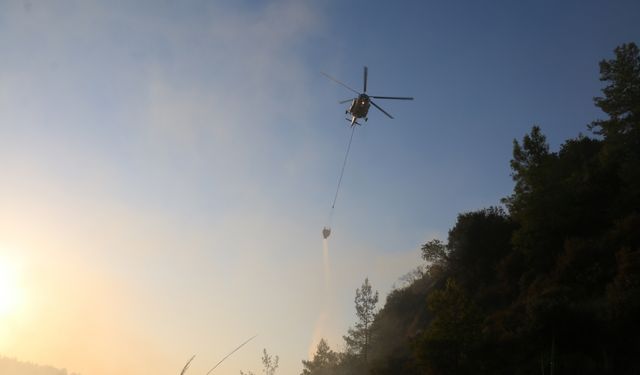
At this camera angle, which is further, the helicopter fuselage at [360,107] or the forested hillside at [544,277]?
the helicopter fuselage at [360,107]

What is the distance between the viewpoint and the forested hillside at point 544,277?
3297cm

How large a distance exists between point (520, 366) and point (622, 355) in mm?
6371

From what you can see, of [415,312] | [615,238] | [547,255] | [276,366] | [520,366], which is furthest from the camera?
[276,366]

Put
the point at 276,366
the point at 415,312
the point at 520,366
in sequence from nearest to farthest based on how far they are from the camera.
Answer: the point at 520,366 → the point at 415,312 → the point at 276,366

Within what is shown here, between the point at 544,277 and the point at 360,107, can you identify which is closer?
the point at 360,107

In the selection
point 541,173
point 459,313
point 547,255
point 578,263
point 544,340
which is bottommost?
point 544,340

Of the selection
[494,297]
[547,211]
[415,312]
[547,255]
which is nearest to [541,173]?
[547,211]

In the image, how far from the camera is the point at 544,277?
152 feet

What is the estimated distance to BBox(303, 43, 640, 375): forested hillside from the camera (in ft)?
108

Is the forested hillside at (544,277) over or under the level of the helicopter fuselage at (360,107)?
under

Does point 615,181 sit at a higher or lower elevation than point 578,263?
higher

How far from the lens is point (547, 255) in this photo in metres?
49.7

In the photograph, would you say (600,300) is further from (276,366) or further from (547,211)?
(276,366)

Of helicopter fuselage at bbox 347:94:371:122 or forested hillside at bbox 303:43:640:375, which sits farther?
helicopter fuselage at bbox 347:94:371:122
